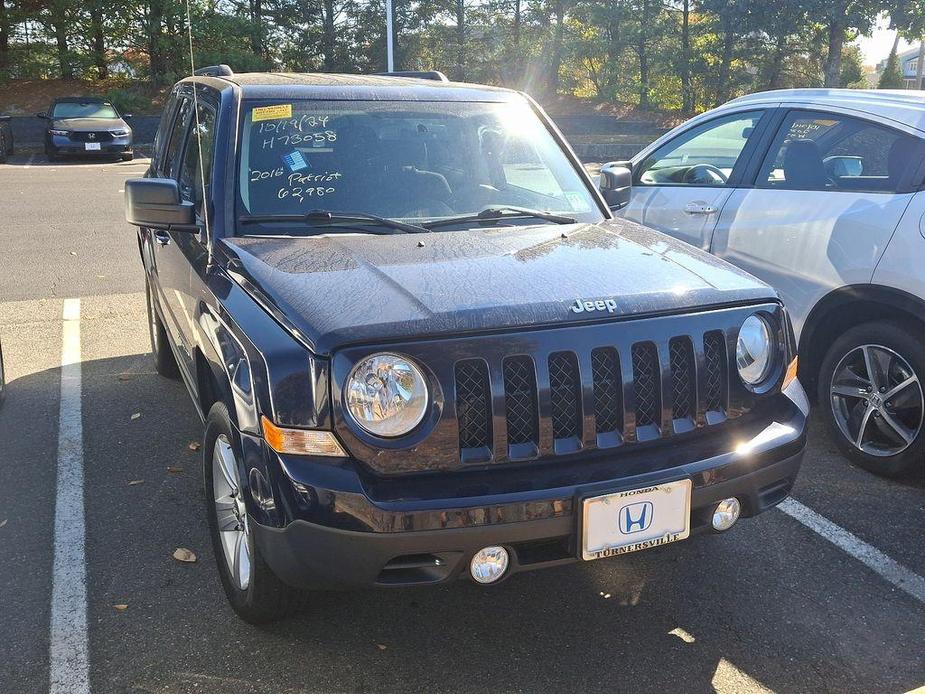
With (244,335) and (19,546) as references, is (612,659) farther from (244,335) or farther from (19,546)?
(19,546)

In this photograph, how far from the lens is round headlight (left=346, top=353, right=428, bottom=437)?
8.49 ft

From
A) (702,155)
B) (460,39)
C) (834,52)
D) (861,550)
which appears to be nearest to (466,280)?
(861,550)

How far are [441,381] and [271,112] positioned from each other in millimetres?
1837

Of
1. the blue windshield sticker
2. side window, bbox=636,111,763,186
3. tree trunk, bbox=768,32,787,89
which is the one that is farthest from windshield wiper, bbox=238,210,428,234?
tree trunk, bbox=768,32,787,89

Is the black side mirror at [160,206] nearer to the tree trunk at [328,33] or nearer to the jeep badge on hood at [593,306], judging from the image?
the jeep badge on hood at [593,306]

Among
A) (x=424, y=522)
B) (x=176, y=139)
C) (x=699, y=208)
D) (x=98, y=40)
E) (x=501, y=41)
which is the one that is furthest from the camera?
(x=501, y=41)

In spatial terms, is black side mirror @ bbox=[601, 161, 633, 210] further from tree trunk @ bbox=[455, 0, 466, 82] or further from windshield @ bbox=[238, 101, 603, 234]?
tree trunk @ bbox=[455, 0, 466, 82]

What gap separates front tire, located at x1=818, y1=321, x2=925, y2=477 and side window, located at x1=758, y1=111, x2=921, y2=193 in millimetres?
740

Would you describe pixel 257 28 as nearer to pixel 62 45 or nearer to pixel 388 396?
pixel 62 45

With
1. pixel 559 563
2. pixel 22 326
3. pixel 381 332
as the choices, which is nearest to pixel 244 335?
pixel 381 332

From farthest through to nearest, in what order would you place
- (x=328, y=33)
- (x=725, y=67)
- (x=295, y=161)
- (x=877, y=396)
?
(x=328, y=33) < (x=725, y=67) < (x=877, y=396) < (x=295, y=161)

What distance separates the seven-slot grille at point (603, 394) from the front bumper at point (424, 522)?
0.11 metres

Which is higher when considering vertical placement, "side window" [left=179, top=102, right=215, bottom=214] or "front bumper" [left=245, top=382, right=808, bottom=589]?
"side window" [left=179, top=102, right=215, bottom=214]

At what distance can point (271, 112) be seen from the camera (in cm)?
386
